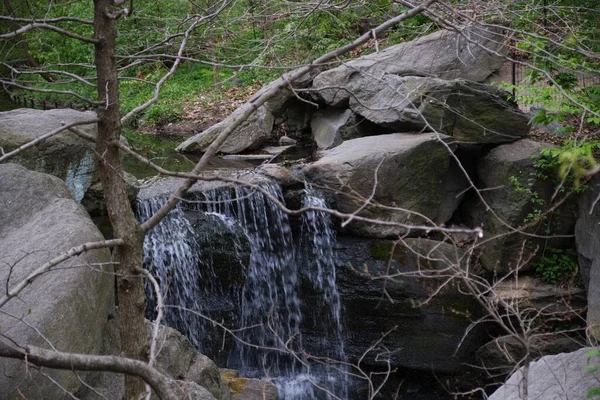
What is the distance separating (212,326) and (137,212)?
5.36 ft

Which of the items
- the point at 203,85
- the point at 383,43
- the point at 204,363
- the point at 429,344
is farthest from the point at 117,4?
the point at 203,85

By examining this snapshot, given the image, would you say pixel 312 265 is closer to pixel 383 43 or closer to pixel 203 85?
pixel 383 43

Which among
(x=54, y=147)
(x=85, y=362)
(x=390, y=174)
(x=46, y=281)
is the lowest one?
(x=390, y=174)

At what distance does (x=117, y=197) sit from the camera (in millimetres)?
3205

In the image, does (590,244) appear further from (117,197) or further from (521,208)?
(117,197)

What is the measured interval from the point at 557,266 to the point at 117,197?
6.66 meters

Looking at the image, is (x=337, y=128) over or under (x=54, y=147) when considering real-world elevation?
under

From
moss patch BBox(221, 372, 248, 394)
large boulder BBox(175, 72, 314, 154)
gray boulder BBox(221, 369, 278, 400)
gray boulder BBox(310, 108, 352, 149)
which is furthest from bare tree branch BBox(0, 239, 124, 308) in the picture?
large boulder BBox(175, 72, 314, 154)

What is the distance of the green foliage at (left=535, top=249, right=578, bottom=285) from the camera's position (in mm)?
8445

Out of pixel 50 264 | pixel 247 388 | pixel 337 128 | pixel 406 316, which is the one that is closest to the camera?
pixel 50 264

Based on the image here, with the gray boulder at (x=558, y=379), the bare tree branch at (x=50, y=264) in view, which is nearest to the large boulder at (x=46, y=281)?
the bare tree branch at (x=50, y=264)

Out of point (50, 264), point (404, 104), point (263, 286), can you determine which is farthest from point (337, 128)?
point (50, 264)

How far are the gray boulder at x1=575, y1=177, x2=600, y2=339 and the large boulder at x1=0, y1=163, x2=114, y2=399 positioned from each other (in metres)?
5.12

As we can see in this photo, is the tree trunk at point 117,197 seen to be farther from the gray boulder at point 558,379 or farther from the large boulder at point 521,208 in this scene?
the large boulder at point 521,208
